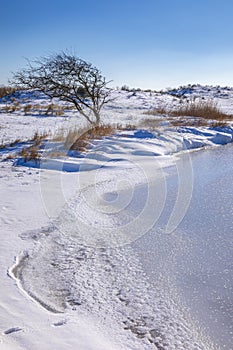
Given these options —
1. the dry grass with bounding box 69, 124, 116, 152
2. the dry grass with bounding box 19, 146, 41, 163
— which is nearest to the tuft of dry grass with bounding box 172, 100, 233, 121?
the dry grass with bounding box 69, 124, 116, 152

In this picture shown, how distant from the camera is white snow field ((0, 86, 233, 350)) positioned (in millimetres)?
1999

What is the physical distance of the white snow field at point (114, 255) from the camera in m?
2.00

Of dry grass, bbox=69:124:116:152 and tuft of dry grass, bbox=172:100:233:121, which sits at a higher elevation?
tuft of dry grass, bbox=172:100:233:121

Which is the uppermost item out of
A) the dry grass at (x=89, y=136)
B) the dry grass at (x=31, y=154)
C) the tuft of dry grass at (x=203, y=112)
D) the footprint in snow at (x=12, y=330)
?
the tuft of dry grass at (x=203, y=112)

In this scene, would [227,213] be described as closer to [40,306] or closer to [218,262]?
[218,262]

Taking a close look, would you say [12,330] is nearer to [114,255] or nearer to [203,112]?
[114,255]

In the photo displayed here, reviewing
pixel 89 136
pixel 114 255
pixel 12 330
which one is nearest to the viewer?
pixel 12 330

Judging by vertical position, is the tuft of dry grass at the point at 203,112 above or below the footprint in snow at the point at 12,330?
above

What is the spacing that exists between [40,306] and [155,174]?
12.9 feet

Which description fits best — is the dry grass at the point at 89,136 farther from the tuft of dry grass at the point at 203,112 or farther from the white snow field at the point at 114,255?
the tuft of dry grass at the point at 203,112

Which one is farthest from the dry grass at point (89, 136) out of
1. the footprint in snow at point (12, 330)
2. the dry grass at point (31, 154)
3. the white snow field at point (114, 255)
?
the footprint in snow at point (12, 330)

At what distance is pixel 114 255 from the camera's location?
300 cm

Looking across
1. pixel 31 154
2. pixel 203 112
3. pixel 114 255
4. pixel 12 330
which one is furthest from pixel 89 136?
pixel 203 112

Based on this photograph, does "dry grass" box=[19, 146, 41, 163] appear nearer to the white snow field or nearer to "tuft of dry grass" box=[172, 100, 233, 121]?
the white snow field
